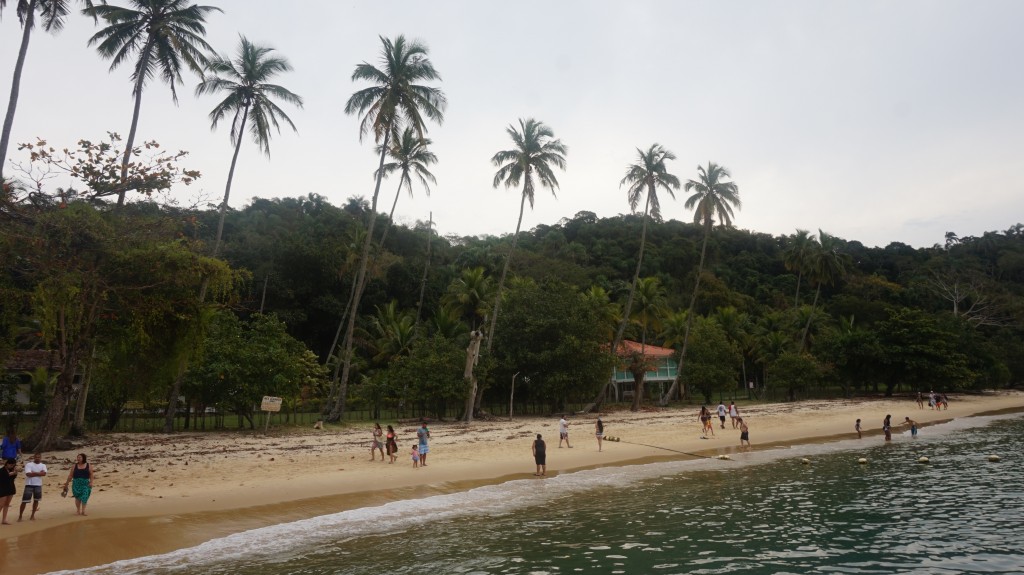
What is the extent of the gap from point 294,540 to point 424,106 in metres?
26.4

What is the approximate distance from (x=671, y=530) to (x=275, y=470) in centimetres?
1260

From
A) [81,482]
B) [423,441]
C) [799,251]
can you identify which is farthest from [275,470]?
[799,251]

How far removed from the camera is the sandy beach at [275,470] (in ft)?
40.1

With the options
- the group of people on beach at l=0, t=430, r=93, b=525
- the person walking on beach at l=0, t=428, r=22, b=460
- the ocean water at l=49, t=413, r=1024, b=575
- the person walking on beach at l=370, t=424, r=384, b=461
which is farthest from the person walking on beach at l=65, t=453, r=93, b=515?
the person walking on beach at l=370, t=424, r=384, b=461

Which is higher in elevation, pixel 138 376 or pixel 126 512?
pixel 138 376

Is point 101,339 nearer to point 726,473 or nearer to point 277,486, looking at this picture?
point 277,486

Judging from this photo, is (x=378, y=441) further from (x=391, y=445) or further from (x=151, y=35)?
(x=151, y=35)

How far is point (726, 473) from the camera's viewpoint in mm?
20609

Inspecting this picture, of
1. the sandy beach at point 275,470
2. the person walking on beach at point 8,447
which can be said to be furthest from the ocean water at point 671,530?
the person walking on beach at point 8,447

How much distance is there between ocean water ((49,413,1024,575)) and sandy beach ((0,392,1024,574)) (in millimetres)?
1063

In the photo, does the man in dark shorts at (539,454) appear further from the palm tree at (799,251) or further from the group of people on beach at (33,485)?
the palm tree at (799,251)

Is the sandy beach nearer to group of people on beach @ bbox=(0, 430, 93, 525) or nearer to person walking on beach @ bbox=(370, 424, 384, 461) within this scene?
group of people on beach @ bbox=(0, 430, 93, 525)

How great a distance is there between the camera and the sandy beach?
12227 mm

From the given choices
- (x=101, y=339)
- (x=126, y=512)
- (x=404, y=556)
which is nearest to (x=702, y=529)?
(x=404, y=556)
